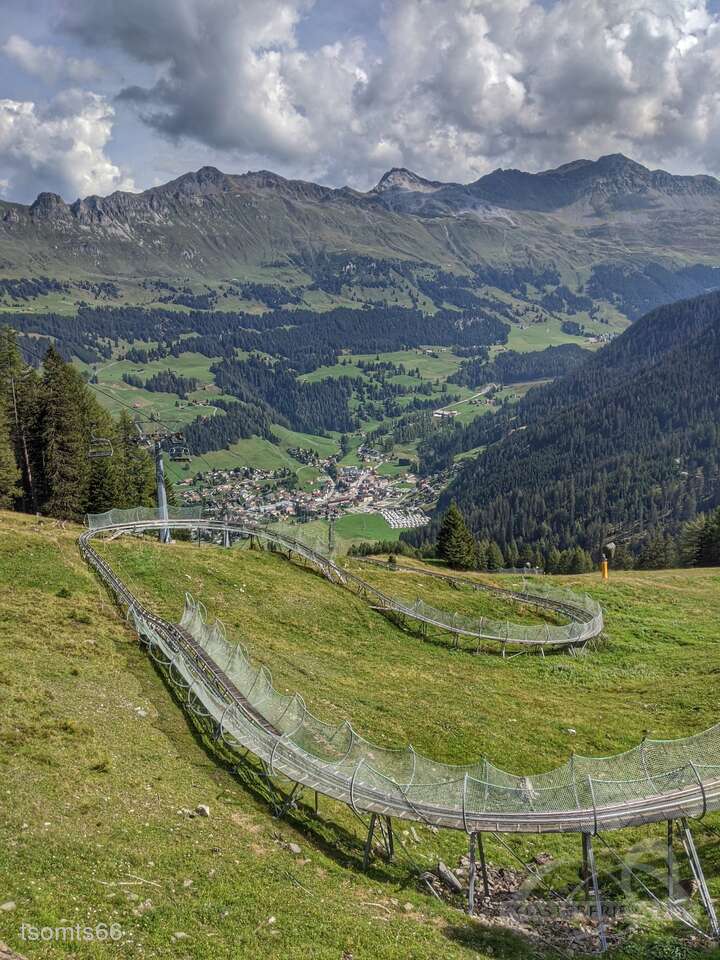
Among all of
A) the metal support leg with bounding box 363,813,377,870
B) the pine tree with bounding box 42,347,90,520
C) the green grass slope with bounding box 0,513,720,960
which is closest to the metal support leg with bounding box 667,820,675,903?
the green grass slope with bounding box 0,513,720,960

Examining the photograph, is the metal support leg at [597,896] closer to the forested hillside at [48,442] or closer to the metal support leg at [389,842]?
the metal support leg at [389,842]

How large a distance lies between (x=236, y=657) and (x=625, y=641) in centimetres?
3776

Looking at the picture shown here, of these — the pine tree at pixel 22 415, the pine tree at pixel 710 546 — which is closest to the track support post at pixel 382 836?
the pine tree at pixel 22 415

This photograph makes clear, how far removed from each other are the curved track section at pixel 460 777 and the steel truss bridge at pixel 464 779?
Result: 38mm

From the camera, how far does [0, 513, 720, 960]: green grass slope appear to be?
16734mm

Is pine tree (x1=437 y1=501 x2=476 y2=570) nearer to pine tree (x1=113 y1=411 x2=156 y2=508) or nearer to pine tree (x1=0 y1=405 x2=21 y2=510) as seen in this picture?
pine tree (x1=113 y1=411 x2=156 y2=508)

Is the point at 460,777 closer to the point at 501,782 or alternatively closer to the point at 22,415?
the point at 501,782

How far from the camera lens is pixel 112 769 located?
23188 mm

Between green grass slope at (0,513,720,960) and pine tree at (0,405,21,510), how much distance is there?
391 inches

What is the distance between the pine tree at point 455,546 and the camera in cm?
9231

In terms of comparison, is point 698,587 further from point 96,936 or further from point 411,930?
point 96,936

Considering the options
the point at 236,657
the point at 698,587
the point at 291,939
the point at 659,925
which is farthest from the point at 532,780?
the point at 698,587

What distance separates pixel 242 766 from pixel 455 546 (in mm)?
68526

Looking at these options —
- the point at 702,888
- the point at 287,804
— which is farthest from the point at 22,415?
the point at 702,888
